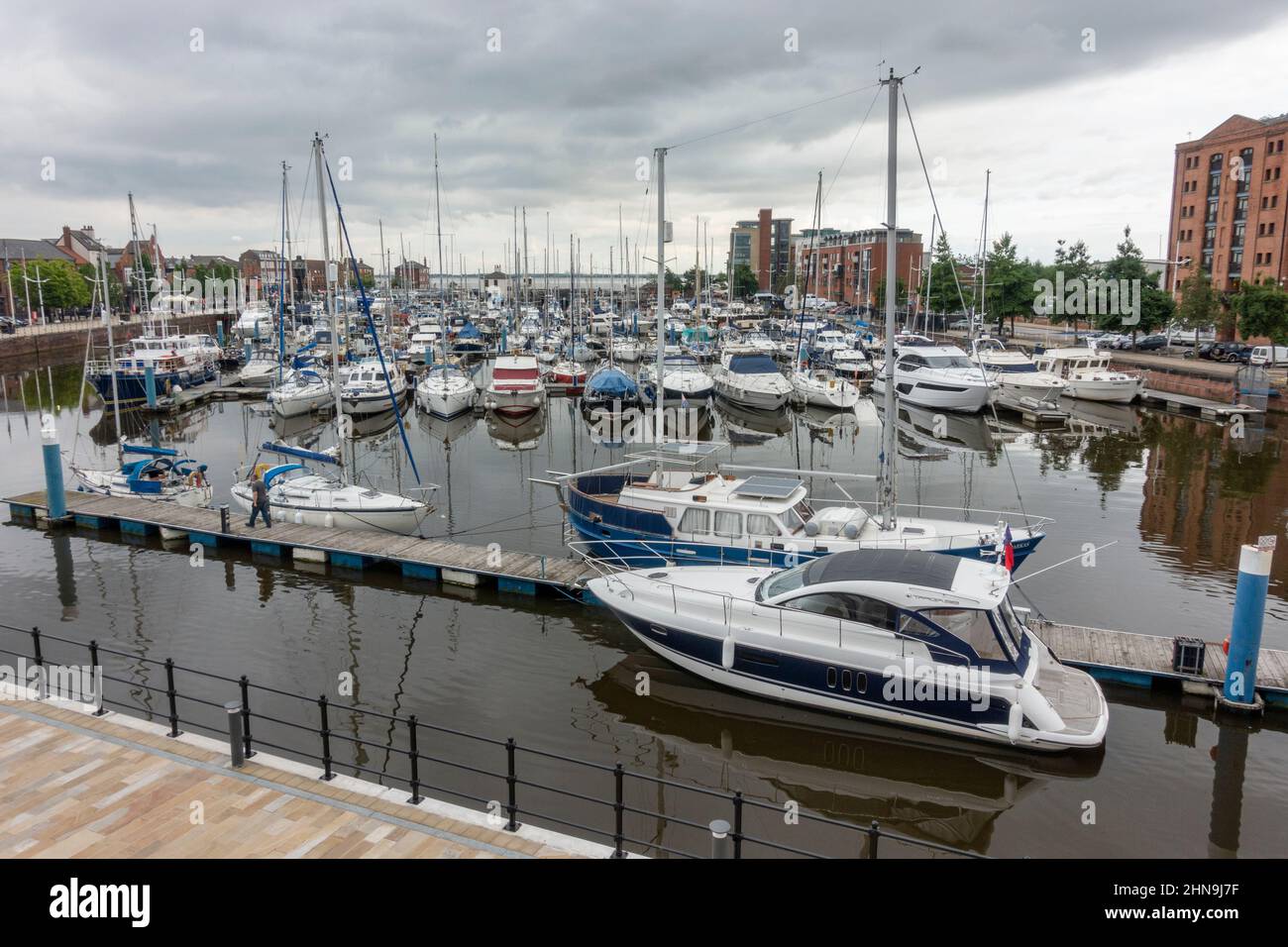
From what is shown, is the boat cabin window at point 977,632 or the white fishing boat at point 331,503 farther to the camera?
the white fishing boat at point 331,503

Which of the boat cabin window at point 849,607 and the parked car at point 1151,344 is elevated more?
the parked car at point 1151,344

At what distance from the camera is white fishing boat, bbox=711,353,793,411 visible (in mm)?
47938

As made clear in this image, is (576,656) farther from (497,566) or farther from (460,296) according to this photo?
(460,296)

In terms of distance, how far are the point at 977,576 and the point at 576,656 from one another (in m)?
7.87

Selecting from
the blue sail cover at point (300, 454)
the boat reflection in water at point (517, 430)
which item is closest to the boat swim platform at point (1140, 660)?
the blue sail cover at point (300, 454)

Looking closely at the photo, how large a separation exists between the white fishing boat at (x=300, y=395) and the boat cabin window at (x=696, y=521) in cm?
3042

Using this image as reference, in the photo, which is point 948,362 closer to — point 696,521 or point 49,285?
point 696,521

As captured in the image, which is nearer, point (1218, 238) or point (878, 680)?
point (878, 680)

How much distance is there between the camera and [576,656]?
16875 millimetres

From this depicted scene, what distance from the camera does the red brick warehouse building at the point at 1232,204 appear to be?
221 ft

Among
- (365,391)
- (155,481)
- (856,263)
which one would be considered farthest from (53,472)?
(856,263)

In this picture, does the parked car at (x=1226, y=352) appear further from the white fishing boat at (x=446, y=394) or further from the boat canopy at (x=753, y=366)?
the white fishing boat at (x=446, y=394)
